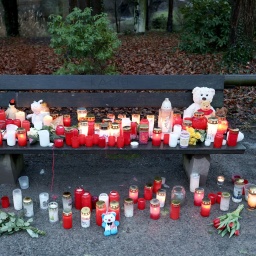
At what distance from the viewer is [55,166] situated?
474cm

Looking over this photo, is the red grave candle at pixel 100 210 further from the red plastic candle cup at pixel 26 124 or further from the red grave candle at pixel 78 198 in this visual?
the red plastic candle cup at pixel 26 124

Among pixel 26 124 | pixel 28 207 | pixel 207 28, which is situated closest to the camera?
pixel 28 207

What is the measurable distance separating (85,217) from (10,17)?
13981mm

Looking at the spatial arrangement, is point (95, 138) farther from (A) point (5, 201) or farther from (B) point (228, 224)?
(B) point (228, 224)

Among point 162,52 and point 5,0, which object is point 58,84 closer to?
point 162,52

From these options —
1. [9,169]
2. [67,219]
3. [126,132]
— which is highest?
[126,132]

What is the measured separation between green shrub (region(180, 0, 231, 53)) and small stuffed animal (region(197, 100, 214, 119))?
6.07 meters

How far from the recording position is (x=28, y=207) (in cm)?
365

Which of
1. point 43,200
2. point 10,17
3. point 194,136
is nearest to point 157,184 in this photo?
point 194,136

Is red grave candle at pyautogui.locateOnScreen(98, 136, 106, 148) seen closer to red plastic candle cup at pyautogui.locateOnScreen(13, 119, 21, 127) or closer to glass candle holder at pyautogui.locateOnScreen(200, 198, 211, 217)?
red plastic candle cup at pyautogui.locateOnScreen(13, 119, 21, 127)

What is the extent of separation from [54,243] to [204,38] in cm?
821

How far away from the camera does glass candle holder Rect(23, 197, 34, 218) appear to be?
362cm

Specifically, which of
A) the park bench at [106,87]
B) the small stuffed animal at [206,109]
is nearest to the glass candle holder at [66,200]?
the park bench at [106,87]

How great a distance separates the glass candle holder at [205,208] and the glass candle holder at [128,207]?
0.69 meters
